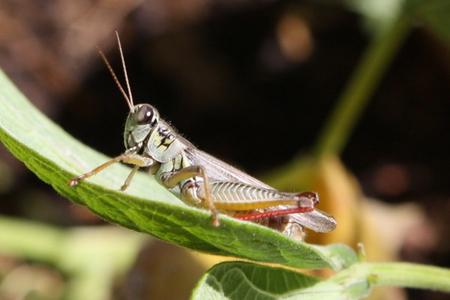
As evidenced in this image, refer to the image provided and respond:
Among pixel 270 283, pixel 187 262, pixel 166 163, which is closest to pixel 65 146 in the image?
pixel 166 163

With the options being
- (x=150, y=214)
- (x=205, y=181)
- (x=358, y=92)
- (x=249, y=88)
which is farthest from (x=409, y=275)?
(x=249, y=88)

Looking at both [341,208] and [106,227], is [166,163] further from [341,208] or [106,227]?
[106,227]

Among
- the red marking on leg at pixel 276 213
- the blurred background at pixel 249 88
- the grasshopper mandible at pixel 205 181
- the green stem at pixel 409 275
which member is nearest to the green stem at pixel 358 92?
the blurred background at pixel 249 88

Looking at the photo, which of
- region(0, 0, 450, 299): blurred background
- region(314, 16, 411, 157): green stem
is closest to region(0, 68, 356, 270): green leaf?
region(314, 16, 411, 157): green stem

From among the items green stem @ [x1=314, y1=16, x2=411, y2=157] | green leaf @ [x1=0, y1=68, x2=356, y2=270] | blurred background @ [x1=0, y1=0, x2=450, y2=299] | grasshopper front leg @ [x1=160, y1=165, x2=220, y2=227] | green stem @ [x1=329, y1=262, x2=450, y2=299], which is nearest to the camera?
green leaf @ [x1=0, y1=68, x2=356, y2=270]

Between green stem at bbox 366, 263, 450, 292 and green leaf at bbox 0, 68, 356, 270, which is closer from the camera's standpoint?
green leaf at bbox 0, 68, 356, 270

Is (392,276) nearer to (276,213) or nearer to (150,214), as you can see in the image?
(276,213)

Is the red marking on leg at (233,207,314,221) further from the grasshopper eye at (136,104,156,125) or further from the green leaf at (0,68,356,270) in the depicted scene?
Answer: the grasshopper eye at (136,104,156,125)
